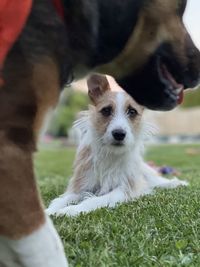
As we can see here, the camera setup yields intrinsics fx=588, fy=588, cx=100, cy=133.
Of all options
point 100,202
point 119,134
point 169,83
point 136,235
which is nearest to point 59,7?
point 169,83

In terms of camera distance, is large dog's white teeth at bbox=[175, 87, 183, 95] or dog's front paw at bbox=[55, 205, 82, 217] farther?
dog's front paw at bbox=[55, 205, 82, 217]

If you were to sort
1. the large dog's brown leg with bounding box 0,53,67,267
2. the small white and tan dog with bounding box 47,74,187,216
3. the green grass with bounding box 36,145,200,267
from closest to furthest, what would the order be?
the large dog's brown leg with bounding box 0,53,67,267 → the green grass with bounding box 36,145,200,267 → the small white and tan dog with bounding box 47,74,187,216

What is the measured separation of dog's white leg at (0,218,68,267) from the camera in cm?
171

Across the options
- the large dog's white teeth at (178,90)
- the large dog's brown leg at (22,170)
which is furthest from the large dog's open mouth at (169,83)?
the large dog's brown leg at (22,170)

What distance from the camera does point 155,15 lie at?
6.96ft

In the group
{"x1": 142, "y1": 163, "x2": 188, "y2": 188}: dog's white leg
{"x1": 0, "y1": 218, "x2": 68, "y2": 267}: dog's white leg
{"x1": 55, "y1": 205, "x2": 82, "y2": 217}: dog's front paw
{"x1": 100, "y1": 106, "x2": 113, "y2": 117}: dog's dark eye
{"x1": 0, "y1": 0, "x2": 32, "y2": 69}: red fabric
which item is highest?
{"x1": 0, "y1": 0, "x2": 32, "y2": 69}: red fabric

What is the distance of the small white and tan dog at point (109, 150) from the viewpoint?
388 centimetres

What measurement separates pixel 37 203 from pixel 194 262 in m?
0.60

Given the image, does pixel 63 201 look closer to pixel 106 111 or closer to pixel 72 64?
pixel 106 111

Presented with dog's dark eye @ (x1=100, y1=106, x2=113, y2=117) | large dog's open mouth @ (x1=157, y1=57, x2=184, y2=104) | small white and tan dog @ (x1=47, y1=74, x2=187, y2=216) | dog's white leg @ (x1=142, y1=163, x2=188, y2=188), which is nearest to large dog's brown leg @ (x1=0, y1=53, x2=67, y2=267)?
large dog's open mouth @ (x1=157, y1=57, x2=184, y2=104)

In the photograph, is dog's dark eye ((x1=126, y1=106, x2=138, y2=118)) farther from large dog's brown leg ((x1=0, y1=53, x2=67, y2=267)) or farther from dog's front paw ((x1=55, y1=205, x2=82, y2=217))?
large dog's brown leg ((x1=0, y1=53, x2=67, y2=267))

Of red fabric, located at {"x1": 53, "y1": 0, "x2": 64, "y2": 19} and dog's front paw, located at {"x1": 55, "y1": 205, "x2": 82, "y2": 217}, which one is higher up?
red fabric, located at {"x1": 53, "y1": 0, "x2": 64, "y2": 19}

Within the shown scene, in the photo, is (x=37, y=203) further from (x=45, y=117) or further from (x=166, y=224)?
(x=166, y=224)

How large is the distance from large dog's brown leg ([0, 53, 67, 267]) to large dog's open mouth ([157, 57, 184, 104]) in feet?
2.09
